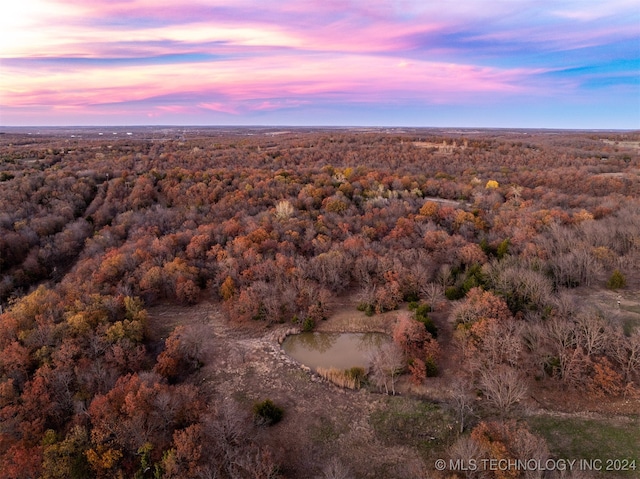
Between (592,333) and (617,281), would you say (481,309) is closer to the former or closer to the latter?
(592,333)

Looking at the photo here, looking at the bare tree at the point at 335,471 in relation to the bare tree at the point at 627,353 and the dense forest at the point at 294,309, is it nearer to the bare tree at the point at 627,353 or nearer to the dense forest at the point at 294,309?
the dense forest at the point at 294,309

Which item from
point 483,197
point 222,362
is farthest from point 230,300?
point 483,197

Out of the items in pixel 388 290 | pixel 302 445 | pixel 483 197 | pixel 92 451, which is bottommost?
pixel 302 445

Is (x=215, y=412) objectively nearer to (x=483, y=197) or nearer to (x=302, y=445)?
(x=302, y=445)

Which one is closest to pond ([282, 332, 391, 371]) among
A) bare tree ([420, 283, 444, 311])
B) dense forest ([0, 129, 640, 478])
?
dense forest ([0, 129, 640, 478])

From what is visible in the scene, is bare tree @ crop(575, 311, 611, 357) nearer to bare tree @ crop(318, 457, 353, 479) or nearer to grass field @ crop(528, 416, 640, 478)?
grass field @ crop(528, 416, 640, 478)

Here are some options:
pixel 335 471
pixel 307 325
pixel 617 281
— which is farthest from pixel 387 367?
pixel 617 281
